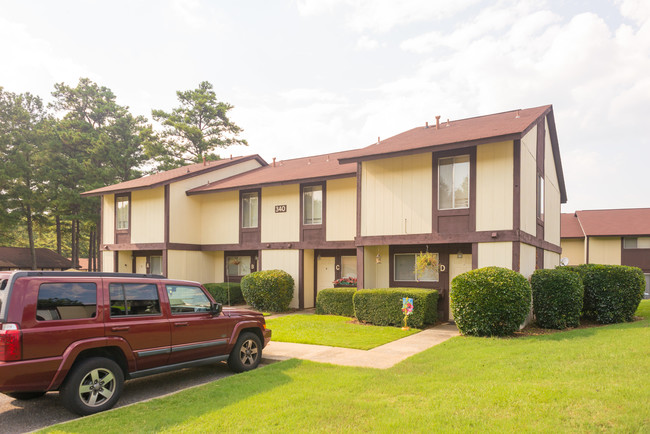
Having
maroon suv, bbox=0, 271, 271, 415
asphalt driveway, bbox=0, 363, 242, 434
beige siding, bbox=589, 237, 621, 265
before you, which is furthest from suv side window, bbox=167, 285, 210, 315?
beige siding, bbox=589, 237, 621, 265

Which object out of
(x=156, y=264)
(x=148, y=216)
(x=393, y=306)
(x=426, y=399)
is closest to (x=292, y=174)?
(x=148, y=216)

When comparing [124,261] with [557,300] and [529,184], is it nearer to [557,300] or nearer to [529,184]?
[529,184]

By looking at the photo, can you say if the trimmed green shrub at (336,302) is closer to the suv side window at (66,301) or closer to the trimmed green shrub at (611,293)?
the trimmed green shrub at (611,293)

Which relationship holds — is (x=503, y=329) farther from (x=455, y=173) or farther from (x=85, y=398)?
(x=85, y=398)

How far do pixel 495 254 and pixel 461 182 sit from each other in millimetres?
2406

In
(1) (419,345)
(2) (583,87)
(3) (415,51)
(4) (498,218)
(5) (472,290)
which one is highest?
(3) (415,51)

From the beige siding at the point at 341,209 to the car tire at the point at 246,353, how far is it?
9.31 metres

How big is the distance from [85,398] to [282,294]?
464 inches

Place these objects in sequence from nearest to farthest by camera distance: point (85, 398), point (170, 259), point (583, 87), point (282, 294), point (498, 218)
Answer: point (85, 398) → point (498, 218) → point (583, 87) → point (282, 294) → point (170, 259)

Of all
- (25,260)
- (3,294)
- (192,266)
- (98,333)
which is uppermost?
(3,294)

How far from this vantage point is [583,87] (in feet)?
48.5

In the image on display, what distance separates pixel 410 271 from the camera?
15375mm

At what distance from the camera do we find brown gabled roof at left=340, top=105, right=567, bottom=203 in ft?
41.3

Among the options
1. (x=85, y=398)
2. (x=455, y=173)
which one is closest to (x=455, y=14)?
(x=455, y=173)
